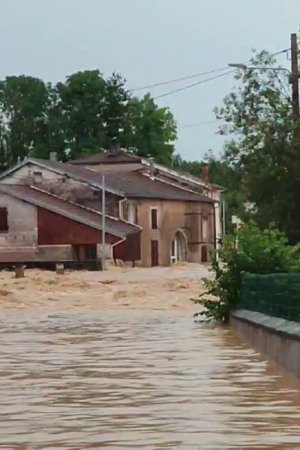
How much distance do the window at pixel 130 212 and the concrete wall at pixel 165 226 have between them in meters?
0.30

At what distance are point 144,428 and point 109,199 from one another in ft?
232

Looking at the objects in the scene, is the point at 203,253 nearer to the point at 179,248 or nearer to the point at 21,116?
the point at 179,248

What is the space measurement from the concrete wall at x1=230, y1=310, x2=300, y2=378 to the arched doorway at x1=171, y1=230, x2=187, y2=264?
63938 millimetres

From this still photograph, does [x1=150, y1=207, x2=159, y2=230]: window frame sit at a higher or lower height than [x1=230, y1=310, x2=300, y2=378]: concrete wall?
higher

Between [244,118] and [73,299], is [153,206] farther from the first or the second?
[244,118]

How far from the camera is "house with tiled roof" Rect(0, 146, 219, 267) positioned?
76.6m

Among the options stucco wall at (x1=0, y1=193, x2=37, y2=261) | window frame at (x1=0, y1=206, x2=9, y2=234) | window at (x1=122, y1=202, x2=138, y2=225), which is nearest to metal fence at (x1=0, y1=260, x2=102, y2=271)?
stucco wall at (x1=0, y1=193, x2=37, y2=261)

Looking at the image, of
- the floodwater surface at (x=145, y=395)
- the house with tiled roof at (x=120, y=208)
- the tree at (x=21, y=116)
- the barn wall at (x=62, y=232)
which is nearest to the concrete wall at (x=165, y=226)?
the house with tiled roof at (x=120, y=208)

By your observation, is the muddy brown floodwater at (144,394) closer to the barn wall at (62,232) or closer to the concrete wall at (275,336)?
the concrete wall at (275,336)

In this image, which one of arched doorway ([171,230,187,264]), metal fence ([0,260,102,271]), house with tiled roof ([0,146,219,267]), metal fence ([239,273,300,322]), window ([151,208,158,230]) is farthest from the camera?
arched doorway ([171,230,187,264])

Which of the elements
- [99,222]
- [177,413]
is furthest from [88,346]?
[99,222]

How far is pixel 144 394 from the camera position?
13898 millimetres

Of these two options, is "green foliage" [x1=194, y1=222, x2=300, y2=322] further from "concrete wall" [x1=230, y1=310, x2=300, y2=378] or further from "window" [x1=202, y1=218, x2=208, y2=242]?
"window" [x1=202, y1=218, x2=208, y2=242]

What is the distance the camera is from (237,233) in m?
27.0
